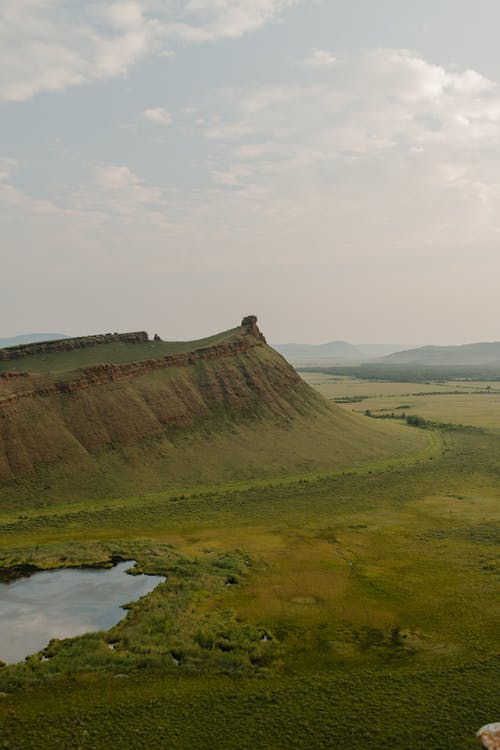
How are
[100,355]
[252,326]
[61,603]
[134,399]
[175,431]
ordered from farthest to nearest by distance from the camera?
[252,326] < [100,355] < [134,399] < [175,431] < [61,603]

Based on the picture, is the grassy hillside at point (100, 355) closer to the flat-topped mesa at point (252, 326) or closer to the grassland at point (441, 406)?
the flat-topped mesa at point (252, 326)

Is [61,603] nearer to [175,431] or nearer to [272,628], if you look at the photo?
[272,628]

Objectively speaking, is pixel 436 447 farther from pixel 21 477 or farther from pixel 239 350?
pixel 21 477

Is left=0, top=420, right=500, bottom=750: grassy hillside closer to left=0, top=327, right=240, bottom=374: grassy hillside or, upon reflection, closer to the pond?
the pond

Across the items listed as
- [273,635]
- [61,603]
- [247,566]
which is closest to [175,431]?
[247,566]

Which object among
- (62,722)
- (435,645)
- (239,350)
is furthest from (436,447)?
(62,722)

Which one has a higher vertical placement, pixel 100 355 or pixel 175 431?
pixel 100 355

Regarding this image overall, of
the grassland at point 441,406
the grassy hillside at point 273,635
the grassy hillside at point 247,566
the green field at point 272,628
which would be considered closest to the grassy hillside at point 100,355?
the grassy hillside at point 247,566

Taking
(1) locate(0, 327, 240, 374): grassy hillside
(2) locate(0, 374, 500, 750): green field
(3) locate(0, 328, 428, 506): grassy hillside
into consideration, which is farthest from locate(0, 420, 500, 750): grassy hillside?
(1) locate(0, 327, 240, 374): grassy hillside
